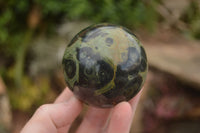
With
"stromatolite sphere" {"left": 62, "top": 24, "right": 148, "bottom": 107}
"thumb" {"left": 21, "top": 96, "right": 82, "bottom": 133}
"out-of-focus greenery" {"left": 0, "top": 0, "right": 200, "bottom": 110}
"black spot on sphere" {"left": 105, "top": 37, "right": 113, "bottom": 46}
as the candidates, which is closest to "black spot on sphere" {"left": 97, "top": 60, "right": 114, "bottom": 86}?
"stromatolite sphere" {"left": 62, "top": 24, "right": 148, "bottom": 107}

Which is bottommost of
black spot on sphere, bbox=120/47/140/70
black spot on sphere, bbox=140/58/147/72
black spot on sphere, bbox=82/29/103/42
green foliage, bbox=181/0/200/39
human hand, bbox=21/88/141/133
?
green foliage, bbox=181/0/200/39

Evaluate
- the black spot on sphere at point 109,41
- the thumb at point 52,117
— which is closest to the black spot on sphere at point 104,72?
the black spot on sphere at point 109,41

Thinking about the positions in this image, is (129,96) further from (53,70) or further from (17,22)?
(17,22)

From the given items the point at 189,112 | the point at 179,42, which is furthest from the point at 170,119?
the point at 179,42

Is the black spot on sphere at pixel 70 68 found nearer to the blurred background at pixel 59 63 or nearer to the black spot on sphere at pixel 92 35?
the black spot on sphere at pixel 92 35

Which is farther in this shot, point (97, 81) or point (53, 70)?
point (53, 70)

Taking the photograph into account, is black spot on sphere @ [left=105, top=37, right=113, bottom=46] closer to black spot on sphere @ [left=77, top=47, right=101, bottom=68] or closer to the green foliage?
black spot on sphere @ [left=77, top=47, right=101, bottom=68]
